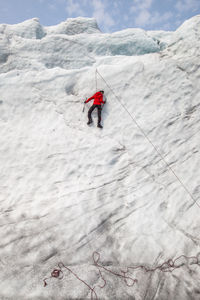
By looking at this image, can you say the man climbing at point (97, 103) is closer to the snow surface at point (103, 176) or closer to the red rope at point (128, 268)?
the snow surface at point (103, 176)

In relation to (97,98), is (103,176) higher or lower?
lower

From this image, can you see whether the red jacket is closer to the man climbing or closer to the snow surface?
the man climbing

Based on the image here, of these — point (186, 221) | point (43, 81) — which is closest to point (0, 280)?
point (186, 221)

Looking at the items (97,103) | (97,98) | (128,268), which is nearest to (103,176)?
(128,268)

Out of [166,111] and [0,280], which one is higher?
[166,111]

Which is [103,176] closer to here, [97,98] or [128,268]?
[128,268]

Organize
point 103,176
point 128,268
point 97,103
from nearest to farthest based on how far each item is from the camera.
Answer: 1. point 128,268
2. point 103,176
3. point 97,103

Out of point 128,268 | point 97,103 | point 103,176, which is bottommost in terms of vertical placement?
point 128,268

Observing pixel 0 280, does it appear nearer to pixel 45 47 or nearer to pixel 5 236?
pixel 5 236
